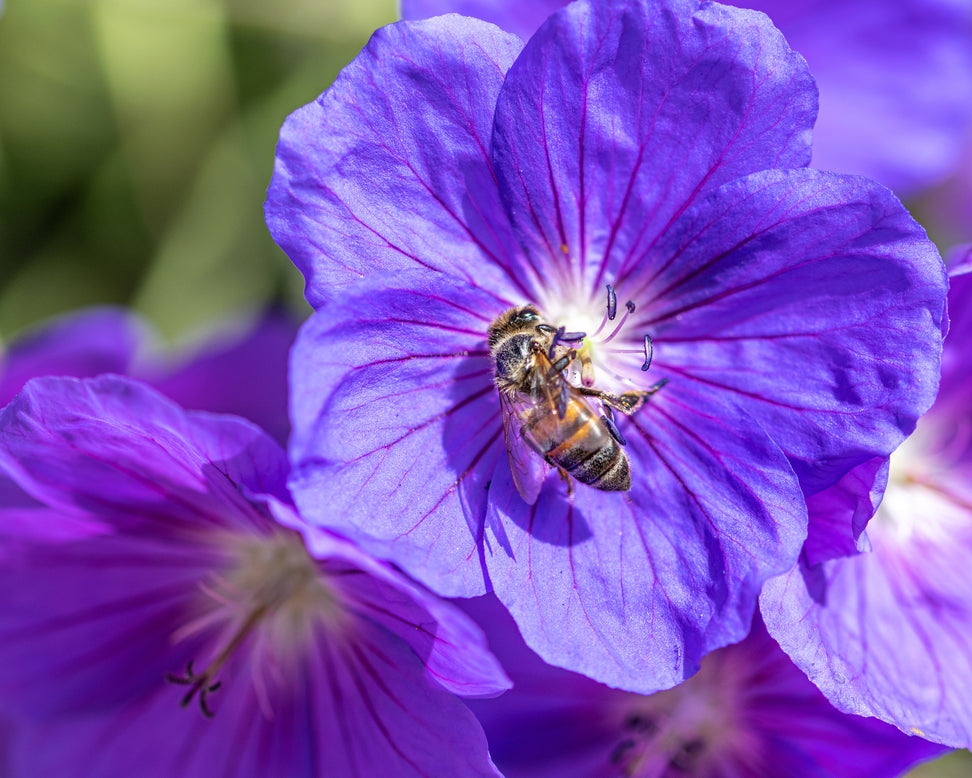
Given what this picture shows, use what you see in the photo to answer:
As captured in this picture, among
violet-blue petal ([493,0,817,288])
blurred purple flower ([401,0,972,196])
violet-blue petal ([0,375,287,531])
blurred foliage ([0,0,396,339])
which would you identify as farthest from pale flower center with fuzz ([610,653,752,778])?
blurred foliage ([0,0,396,339])

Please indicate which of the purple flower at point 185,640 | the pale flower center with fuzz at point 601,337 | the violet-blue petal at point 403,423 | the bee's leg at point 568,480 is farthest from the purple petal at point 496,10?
the purple flower at point 185,640

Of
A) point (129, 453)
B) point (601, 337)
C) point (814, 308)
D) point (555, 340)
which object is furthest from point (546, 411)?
point (129, 453)

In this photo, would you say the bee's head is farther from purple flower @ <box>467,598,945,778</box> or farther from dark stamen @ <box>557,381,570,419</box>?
purple flower @ <box>467,598,945,778</box>

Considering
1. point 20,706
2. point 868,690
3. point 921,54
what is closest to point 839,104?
point 921,54

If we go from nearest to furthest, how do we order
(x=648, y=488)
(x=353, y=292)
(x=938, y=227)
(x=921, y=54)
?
(x=353, y=292) → (x=648, y=488) → (x=921, y=54) → (x=938, y=227)

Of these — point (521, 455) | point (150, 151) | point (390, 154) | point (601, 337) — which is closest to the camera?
point (390, 154)

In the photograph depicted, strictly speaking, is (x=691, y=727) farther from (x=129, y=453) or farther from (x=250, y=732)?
(x=129, y=453)

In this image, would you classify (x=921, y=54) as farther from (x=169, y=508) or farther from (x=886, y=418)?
(x=169, y=508)
